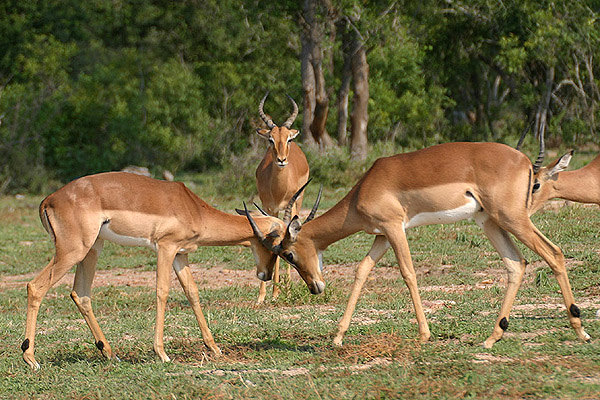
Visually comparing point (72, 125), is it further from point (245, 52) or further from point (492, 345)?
point (492, 345)

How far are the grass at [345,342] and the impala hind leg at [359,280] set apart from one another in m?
0.15

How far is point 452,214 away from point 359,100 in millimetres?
14789

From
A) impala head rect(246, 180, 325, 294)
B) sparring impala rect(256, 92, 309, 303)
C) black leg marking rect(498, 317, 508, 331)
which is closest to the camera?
black leg marking rect(498, 317, 508, 331)

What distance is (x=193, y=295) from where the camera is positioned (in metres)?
6.12

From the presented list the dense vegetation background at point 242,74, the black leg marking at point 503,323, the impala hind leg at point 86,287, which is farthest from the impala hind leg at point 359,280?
the dense vegetation background at point 242,74

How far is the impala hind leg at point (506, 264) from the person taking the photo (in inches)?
218

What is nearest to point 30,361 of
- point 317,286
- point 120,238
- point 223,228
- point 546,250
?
point 120,238

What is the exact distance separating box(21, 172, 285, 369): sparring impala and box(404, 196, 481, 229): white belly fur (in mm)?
1121

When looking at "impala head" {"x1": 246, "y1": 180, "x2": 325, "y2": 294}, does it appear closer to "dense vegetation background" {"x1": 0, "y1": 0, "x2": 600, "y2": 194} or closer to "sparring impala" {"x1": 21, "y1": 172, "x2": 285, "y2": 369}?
"sparring impala" {"x1": 21, "y1": 172, "x2": 285, "y2": 369}

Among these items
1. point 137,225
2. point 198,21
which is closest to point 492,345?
point 137,225

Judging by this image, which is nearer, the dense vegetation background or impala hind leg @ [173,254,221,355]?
impala hind leg @ [173,254,221,355]

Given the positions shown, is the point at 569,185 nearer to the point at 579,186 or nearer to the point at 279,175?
the point at 579,186

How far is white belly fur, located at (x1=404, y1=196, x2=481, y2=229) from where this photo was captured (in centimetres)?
573

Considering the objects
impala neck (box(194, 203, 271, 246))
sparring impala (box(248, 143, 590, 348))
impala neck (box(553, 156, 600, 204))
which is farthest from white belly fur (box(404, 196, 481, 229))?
impala neck (box(553, 156, 600, 204))
